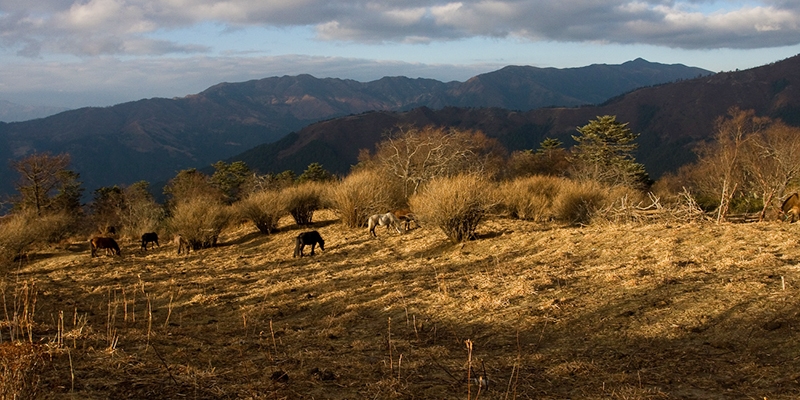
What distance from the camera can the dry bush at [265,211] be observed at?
16.7 metres

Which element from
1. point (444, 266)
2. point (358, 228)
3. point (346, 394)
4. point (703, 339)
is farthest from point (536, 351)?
point (358, 228)

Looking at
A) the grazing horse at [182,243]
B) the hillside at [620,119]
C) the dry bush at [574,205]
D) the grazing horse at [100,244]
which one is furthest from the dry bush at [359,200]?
the hillside at [620,119]

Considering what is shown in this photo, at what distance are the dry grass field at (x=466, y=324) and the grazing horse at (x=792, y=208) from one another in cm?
227

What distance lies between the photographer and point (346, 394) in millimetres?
3619

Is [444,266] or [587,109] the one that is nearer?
[444,266]

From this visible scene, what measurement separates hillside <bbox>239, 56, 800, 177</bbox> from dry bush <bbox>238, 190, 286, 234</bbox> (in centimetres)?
12148

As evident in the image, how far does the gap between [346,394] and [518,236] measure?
329 inches

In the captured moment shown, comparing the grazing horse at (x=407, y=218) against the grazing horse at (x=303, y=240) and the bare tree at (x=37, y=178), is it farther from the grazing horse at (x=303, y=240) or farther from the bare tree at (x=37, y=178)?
the bare tree at (x=37, y=178)

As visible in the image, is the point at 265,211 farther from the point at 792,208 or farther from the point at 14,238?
the point at 792,208

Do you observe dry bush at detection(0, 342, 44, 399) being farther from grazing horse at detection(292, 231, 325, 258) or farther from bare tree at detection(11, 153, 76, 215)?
bare tree at detection(11, 153, 76, 215)

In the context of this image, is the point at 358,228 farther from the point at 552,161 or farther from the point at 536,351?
the point at 552,161

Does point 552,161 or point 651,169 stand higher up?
point 552,161

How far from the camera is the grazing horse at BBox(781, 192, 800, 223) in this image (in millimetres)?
10613

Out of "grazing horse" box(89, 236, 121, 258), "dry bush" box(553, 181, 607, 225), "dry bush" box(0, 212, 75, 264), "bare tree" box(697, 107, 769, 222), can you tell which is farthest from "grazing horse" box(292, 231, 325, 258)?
"bare tree" box(697, 107, 769, 222)
